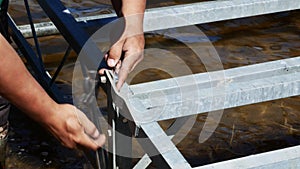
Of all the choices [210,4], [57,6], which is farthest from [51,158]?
[210,4]

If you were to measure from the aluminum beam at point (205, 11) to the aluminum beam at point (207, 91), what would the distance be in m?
0.80

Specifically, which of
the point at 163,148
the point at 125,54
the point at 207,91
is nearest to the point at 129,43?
the point at 125,54

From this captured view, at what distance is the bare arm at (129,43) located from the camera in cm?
238

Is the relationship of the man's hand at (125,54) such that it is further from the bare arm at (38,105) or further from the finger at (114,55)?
the bare arm at (38,105)

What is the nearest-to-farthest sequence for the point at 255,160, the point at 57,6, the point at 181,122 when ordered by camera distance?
the point at 255,160, the point at 181,122, the point at 57,6

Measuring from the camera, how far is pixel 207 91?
2248 mm

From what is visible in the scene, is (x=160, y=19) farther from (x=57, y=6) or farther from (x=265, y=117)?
(x=265, y=117)

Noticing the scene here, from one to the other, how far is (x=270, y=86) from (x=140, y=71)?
247cm

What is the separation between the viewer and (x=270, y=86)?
231cm

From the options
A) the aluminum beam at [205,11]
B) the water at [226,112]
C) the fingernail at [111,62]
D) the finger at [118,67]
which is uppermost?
the fingernail at [111,62]

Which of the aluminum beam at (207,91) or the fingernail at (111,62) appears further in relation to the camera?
the fingernail at (111,62)

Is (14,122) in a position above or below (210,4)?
below

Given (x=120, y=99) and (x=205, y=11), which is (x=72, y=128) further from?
(x=205, y=11)

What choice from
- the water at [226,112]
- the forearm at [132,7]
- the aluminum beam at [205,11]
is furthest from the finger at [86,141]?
the water at [226,112]
